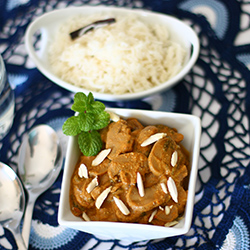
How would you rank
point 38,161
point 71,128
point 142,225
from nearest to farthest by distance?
point 142,225
point 71,128
point 38,161

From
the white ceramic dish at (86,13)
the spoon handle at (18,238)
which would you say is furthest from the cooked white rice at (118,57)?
the spoon handle at (18,238)

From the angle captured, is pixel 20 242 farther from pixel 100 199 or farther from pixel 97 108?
pixel 97 108

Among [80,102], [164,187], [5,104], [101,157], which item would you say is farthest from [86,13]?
[164,187]

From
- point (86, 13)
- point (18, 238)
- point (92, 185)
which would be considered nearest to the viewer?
point (92, 185)

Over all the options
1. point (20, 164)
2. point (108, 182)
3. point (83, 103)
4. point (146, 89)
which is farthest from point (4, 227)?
point (146, 89)

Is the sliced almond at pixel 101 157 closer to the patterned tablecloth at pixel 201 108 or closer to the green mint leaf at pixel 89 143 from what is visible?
the green mint leaf at pixel 89 143
